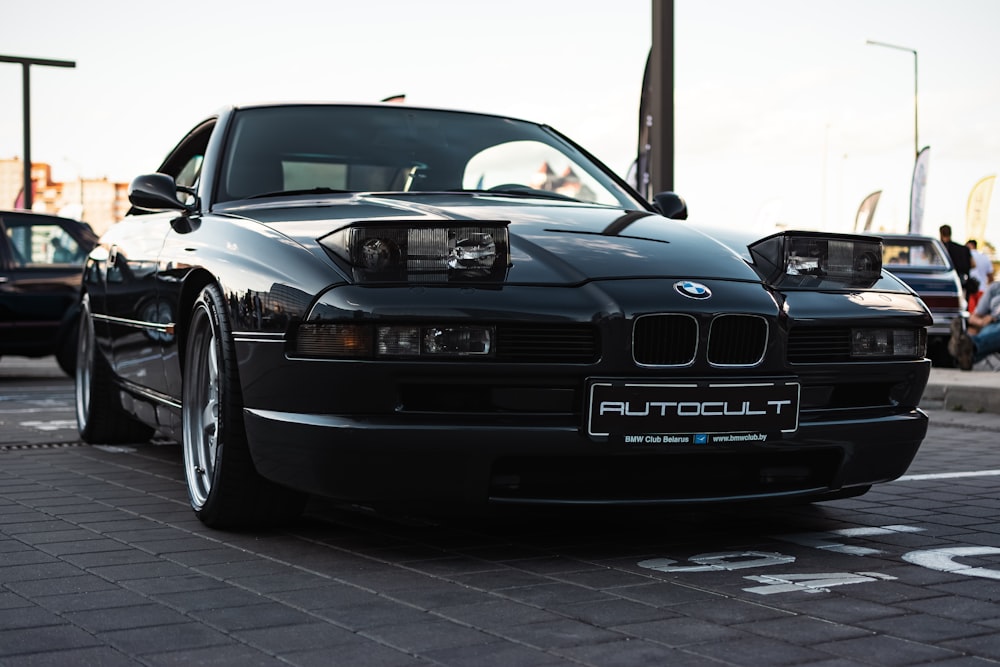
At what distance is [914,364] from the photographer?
4.42 meters

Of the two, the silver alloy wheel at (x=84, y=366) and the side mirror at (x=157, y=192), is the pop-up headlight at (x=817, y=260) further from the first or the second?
the silver alloy wheel at (x=84, y=366)

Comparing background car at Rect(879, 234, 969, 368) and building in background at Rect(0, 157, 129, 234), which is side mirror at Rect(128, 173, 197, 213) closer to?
background car at Rect(879, 234, 969, 368)

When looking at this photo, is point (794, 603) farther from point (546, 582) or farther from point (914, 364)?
point (914, 364)

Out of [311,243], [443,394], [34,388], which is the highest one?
[311,243]

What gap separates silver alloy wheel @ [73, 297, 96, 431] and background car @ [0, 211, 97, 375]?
4869mm

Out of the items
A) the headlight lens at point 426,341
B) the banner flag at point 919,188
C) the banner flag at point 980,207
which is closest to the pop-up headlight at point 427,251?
Answer: the headlight lens at point 426,341

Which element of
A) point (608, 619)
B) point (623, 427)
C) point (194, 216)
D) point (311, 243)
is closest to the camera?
point (608, 619)

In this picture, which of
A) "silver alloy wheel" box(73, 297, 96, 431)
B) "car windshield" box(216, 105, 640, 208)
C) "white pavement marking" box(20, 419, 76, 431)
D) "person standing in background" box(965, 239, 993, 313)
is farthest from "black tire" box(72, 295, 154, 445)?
"person standing in background" box(965, 239, 993, 313)

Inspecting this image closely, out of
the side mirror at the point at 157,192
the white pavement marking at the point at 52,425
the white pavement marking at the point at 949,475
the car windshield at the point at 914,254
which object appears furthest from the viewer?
the car windshield at the point at 914,254

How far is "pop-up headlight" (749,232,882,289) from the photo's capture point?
14.0 ft

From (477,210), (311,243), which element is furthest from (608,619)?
(477,210)

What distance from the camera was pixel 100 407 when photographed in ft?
22.6

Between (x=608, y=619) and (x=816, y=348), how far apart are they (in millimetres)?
1317

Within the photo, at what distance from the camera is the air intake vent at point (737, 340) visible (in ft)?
12.8
